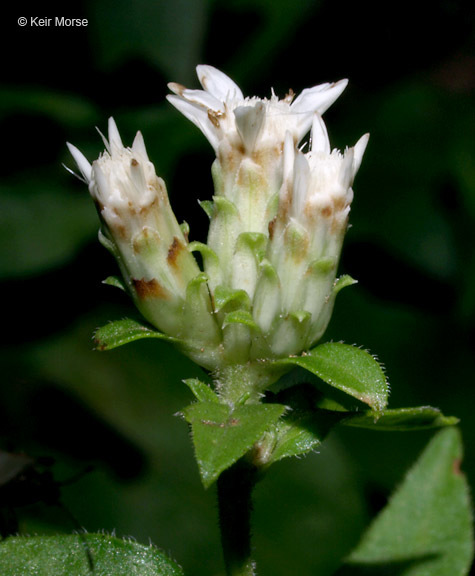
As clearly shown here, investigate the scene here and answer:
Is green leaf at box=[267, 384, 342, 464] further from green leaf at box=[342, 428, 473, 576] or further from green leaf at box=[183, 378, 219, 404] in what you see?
green leaf at box=[342, 428, 473, 576]

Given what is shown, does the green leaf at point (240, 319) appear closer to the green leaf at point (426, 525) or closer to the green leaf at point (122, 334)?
the green leaf at point (122, 334)

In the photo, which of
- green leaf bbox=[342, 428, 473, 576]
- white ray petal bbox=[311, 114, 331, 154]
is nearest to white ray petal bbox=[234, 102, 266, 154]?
white ray petal bbox=[311, 114, 331, 154]

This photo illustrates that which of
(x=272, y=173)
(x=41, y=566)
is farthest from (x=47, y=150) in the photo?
(x=41, y=566)

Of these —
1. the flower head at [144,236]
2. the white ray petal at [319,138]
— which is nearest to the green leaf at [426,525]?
the flower head at [144,236]

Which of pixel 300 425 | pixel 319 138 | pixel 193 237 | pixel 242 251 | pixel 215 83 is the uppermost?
pixel 215 83

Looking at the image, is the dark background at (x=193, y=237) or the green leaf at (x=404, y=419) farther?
the dark background at (x=193, y=237)

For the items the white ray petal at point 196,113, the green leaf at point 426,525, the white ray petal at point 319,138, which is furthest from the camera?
the white ray petal at point 196,113

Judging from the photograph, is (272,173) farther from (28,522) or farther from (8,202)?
(8,202)

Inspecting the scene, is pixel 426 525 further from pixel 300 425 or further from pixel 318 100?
pixel 318 100

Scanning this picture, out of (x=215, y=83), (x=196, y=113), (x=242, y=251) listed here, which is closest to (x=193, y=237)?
(x=215, y=83)
